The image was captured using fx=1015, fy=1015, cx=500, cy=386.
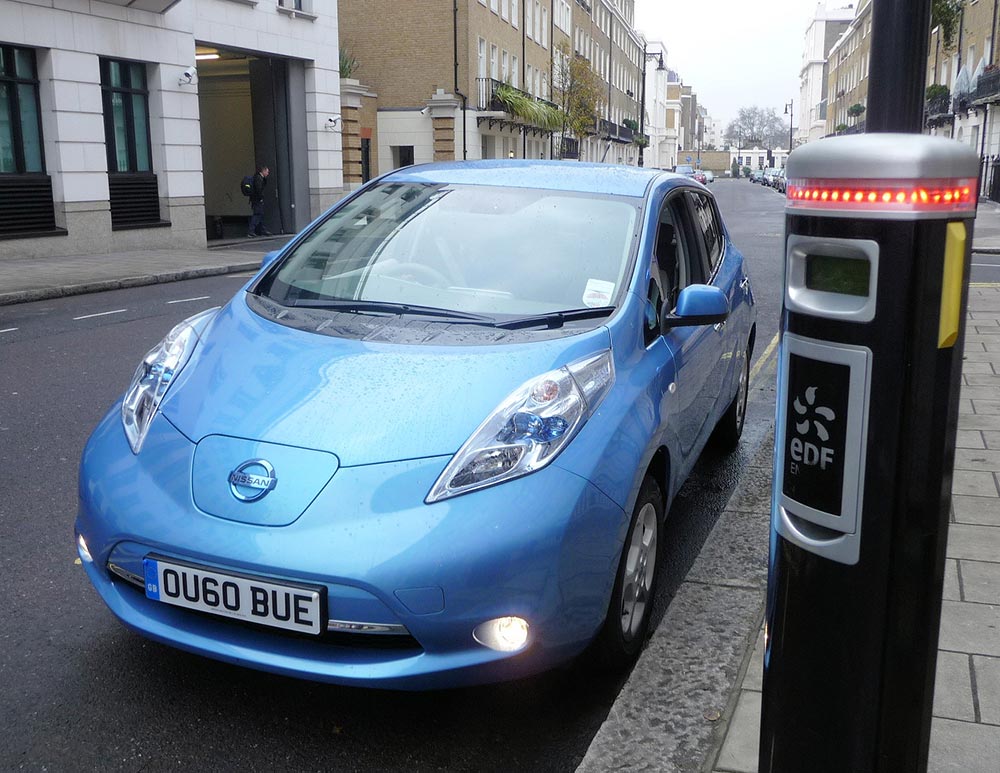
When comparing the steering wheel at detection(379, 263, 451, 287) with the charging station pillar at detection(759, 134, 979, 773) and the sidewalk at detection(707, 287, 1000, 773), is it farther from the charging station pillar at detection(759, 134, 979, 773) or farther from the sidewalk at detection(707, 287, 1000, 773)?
the charging station pillar at detection(759, 134, 979, 773)

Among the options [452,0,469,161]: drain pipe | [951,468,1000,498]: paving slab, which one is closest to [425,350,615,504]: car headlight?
[951,468,1000,498]: paving slab

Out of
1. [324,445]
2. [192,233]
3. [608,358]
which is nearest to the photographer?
[324,445]

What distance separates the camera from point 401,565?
2473 millimetres

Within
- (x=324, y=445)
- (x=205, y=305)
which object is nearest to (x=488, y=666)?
(x=324, y=445)

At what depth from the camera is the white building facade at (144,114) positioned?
17438 mm

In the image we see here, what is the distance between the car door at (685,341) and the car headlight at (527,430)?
541 mm

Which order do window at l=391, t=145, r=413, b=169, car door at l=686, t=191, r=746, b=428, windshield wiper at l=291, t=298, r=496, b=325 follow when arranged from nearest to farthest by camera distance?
windshield wiper at l=291, t=298, r=496, b=325
car door at l=686, t=191, r=746, b=428
window at l=391, t=145, r=413, b=169

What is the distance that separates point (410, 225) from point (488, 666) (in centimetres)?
203

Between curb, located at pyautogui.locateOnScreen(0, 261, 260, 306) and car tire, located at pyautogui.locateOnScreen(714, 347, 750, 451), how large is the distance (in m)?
9.53

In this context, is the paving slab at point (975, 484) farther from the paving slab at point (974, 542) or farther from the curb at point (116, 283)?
the curb at point (116, 283)

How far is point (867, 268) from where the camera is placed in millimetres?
1475

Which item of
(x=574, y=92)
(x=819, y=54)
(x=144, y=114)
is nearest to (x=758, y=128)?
(x=819, y=54)

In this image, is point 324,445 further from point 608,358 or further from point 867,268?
point 867,268

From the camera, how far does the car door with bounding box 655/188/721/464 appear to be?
3.65m
